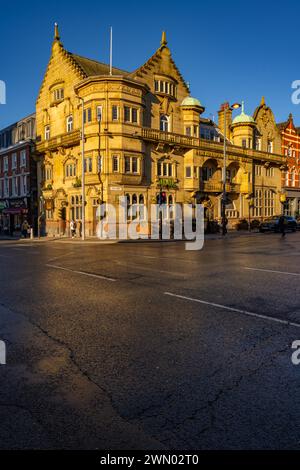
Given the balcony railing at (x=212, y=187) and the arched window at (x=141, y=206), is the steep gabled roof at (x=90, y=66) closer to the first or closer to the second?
the arched window at (x=141, y=206)

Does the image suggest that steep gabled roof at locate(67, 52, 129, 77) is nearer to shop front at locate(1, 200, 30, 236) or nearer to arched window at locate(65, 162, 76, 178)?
arched window at locate(65, 162, 76, 178)

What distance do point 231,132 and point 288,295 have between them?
38.4 m

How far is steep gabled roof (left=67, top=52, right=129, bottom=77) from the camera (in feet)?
105

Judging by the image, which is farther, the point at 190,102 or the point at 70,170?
the point at 190,102

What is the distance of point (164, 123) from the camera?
3306 cm

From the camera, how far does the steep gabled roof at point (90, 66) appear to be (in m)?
32.1

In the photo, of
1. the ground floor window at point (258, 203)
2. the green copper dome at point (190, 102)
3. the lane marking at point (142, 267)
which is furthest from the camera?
the ground floor window at point (258, 203)

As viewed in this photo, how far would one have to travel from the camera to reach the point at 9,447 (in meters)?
2.71

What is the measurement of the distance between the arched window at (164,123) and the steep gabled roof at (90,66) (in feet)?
25.4

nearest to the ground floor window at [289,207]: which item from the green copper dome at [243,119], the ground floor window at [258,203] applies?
the ground floor window at [258,203]

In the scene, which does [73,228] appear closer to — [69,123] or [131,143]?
[131,143]

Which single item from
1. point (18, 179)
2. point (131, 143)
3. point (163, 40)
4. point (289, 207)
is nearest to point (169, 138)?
point (131, 143)

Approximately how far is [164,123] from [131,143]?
600 centimetres

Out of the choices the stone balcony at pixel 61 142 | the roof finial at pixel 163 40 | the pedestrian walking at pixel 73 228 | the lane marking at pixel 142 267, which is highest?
the roof finial at pixel 163 40
